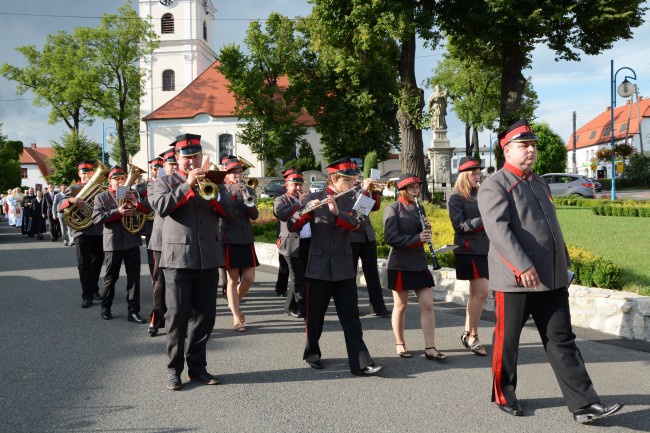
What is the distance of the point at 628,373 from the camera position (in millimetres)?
5609

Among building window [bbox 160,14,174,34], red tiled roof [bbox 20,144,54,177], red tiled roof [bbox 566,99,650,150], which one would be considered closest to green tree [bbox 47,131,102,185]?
building window [bbox 160,14,174,34]

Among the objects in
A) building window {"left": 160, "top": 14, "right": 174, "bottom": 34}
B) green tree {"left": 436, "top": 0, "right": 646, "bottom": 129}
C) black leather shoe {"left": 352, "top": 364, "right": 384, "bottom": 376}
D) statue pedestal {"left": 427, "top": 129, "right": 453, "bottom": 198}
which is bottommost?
black leather shoe {"left": 352, "top": 364, "right": 384, "bottom": 376}

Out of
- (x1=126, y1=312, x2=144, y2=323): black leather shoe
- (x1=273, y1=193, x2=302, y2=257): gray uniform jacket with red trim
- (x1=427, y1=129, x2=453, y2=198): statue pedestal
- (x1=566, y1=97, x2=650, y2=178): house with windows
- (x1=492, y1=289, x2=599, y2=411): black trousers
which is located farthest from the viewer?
(x1=566, y1=97, x2=650, y2=178): house with windows

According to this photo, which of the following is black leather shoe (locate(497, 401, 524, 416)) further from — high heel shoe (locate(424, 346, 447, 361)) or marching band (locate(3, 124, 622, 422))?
high heel shoe (locate(424, 346, 447, 361))

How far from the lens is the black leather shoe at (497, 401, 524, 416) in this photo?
463 cm

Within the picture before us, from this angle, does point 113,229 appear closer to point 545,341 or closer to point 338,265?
point 338,265

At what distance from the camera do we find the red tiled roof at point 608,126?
2916 inches

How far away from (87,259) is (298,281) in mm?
3526

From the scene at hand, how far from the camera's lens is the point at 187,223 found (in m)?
5.63

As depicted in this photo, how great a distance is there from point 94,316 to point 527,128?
653 cm

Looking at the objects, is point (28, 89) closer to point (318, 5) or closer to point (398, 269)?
point (318, 5)

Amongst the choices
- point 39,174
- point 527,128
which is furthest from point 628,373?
point 39,174

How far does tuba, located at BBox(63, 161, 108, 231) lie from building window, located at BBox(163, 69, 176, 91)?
2116 inches

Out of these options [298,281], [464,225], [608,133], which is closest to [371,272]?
[298,281]
